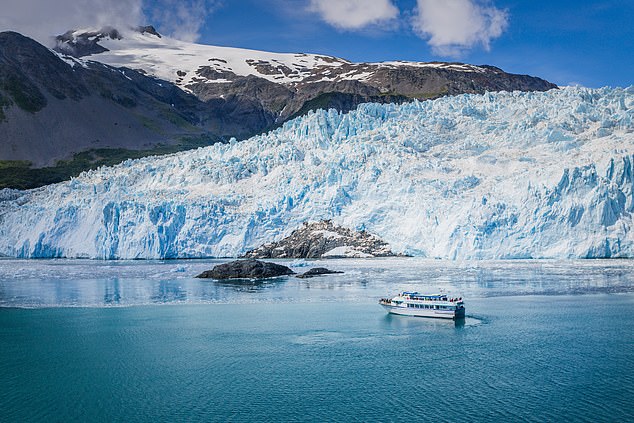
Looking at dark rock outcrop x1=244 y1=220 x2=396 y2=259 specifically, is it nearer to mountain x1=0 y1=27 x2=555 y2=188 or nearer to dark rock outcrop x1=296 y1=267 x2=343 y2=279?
dark rock outcrop x1=296 y1=267 x2=343 y2=279

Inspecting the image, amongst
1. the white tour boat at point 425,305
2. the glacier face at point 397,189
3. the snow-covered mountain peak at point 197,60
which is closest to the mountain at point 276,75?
the snow-covered mountain peak at point 197,60

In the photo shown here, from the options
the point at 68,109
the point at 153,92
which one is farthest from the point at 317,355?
the point at 153,92

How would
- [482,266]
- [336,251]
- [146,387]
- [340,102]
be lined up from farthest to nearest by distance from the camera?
[340,102], [336,251], [482,266], [146,387]

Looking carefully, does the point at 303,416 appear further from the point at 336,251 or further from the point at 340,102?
the point at 340,102

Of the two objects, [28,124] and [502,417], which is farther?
[28,124]

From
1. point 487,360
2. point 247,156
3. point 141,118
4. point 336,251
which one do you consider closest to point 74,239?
point 247,156

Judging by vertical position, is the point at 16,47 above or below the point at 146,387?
above

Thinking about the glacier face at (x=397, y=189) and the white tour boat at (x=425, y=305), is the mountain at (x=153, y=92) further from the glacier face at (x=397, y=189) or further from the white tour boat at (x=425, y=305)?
the white tour boat at (x=425, y=305)

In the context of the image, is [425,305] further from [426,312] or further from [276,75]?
[276,75]
